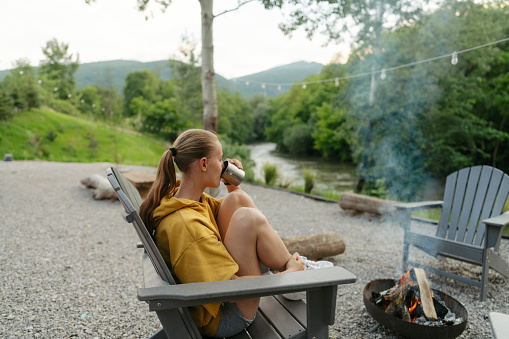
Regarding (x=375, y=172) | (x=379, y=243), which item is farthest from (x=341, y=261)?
(x=375, y=172)

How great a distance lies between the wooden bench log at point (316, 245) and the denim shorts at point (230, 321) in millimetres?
1736

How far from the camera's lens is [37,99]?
20203 mm

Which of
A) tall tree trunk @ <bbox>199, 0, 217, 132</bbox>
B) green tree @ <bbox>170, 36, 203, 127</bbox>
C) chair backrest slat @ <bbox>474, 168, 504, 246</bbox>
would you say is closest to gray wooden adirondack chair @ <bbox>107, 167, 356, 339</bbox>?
chair backrest slat @ <bbox>474, 168, 504, 246</bbox>

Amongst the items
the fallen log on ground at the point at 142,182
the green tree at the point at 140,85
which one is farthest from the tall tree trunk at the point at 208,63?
the green tree at the point at 140,85

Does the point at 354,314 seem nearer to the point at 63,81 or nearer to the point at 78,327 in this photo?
the point at 78,327

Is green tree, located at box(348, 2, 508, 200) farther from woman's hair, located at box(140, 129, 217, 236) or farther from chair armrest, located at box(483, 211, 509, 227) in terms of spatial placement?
woman's hair, located at box(140, 129, 217, 236)

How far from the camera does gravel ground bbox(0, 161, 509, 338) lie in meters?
2.10

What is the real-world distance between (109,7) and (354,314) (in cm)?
556

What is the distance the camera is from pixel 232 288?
42.5 inches

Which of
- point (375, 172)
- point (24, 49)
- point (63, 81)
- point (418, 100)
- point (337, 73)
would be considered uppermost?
point (24, 49)

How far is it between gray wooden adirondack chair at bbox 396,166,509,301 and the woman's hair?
2.23m

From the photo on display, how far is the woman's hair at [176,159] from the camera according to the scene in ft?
4.33

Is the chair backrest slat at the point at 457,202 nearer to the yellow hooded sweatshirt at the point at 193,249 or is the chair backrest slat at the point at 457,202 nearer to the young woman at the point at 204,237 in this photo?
the young woman at the point at 204,237

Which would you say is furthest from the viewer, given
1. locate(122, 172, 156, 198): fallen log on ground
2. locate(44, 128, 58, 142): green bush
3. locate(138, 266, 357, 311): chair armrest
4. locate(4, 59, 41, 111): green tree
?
locate(4, 59, 41, 111): green tree
